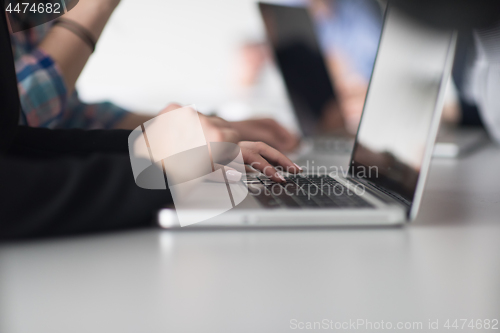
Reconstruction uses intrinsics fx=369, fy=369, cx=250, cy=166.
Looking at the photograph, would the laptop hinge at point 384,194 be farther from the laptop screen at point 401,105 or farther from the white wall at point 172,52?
the white wall at point 172,52

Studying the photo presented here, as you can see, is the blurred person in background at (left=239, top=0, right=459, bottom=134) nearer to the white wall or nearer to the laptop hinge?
the white wall

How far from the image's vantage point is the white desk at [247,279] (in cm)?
20

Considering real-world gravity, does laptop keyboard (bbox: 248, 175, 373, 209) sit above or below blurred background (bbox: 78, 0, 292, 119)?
above

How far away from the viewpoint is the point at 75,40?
1.99 ft

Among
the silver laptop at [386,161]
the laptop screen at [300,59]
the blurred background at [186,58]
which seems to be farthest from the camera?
the blurred background at [186,58]

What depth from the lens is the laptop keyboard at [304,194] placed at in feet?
1.11

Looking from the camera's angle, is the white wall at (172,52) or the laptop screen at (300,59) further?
the white wall at (172,52)

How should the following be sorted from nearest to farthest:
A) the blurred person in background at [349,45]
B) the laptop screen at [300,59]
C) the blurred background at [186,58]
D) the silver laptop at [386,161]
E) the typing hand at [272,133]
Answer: the silver laptop at [386,161]
the typing hand at [272,133]
the laptop screen at [300,59]
the blurred person in background at [349,45]
the blurred background at [186,58]

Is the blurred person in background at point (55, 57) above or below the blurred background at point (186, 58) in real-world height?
above

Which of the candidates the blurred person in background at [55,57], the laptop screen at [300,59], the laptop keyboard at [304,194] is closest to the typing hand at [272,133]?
the blurred person in background at [55,57]

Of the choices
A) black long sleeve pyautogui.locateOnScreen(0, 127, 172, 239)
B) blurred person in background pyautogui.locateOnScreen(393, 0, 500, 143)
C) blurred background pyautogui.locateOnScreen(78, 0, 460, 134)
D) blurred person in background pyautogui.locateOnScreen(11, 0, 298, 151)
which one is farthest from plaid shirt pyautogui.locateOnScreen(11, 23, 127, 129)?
blurred background pyautogui.locateOnScreen(78, 0, 460, 134)

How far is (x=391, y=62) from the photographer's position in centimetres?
46

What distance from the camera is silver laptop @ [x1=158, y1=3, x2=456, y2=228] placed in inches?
12.6

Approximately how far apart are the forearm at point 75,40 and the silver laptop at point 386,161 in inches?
15.5
